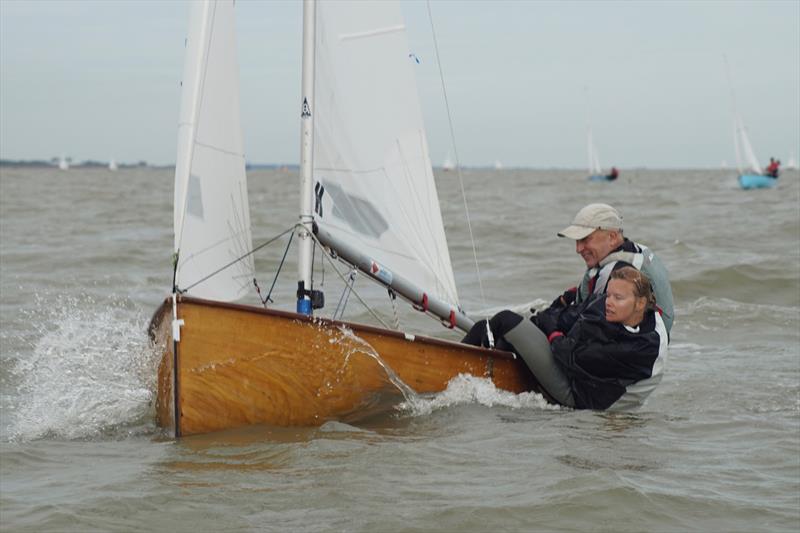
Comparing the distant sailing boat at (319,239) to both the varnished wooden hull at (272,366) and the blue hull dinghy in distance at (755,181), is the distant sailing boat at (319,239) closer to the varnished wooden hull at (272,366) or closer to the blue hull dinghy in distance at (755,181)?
the varnished wooden hull at (272,366)

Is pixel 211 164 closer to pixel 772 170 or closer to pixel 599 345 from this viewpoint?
pixel 599 345

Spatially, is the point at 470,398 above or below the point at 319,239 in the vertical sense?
below

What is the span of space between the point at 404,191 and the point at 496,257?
31.9 ft

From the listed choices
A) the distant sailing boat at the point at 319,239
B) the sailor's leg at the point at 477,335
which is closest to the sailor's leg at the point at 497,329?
the sailor's leg at the point at 477,335

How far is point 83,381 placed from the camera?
6051 millimetres

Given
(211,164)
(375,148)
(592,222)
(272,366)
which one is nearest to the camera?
(272,366)

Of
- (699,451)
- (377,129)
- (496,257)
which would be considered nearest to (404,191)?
(377,129)

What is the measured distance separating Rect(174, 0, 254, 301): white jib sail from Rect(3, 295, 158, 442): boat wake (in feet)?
1.68

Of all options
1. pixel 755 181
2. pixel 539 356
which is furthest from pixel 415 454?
pixel 755 181

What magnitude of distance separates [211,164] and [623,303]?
190 centimetres

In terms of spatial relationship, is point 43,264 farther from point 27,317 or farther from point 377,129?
point 377,129

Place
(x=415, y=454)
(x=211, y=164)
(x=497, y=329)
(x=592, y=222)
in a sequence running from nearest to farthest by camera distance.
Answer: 1. (x=415, y=454)
2. (x=211, y=164)
3. (x=592, y=222)
4. (x=497, y=329)

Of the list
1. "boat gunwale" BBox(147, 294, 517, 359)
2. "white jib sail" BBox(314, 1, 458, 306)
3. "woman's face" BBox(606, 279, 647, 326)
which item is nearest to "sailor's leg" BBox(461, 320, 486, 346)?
"boat gunwale" BBox(147, 294, 517, 359)

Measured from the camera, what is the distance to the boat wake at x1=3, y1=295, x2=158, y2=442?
17.0 ft
